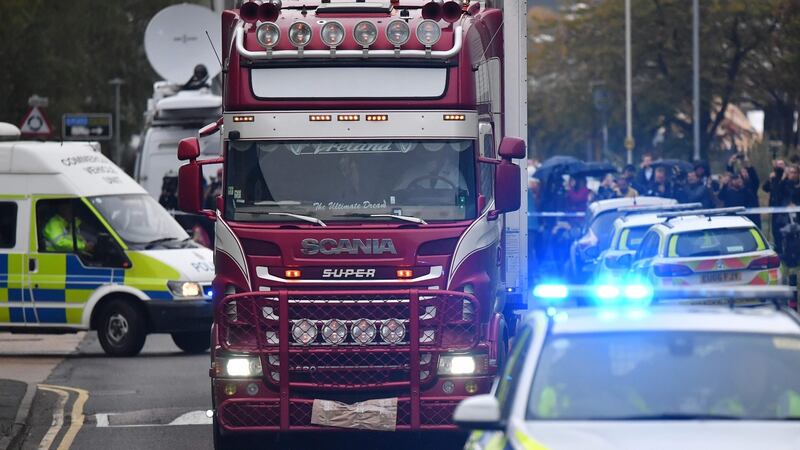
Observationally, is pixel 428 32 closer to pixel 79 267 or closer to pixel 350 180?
pixel 350 180

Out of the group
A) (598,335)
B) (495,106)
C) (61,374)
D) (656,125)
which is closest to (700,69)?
(656,125)

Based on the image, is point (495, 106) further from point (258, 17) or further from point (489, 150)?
point (258, 17)

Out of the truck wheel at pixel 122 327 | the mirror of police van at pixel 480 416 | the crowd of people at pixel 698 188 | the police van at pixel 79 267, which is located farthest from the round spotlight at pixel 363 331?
the crowd of people at pixel 698 188

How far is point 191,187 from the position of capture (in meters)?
12.4

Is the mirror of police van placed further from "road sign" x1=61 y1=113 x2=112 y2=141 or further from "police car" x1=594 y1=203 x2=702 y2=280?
"road sign" x1=61 y1=113 x2=112 y2=141

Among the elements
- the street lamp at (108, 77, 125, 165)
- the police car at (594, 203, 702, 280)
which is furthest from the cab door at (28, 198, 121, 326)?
the street lamp at (108, 77, 125, 165)

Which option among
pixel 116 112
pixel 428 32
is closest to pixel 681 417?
pixel 428 32

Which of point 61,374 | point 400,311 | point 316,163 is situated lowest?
point 61,374

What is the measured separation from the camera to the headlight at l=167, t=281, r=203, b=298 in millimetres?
20906

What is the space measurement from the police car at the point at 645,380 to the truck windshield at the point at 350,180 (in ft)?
13.6

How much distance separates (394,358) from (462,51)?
2124mm

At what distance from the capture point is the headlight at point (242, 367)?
1196 centimetres

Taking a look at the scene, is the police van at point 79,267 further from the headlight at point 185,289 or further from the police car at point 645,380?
the police car at point 645,380

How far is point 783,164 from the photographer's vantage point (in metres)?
26.8
